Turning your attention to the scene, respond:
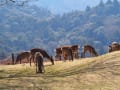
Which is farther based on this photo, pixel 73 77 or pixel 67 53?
pixel 67 53

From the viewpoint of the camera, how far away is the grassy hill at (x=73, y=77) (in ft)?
58.1

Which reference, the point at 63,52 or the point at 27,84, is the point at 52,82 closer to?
the point at 27,84

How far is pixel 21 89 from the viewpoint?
1720 centimetres

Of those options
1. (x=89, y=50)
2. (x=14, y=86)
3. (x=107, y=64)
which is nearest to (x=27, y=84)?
(x=14, y=86)

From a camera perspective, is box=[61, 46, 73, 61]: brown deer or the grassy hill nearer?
the grassy hill

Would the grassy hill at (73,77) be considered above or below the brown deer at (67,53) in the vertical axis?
below

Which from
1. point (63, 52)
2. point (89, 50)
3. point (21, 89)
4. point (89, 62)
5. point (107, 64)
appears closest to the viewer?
point (21, 89)

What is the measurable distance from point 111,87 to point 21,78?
Result: 4147 millimetres

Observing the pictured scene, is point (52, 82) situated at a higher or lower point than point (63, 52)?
lower

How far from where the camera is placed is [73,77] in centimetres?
1938

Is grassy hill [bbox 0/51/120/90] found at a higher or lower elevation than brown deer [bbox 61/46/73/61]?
A: lower

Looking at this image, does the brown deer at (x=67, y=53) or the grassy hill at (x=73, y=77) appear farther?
the brown deer at (x=67, y=53)

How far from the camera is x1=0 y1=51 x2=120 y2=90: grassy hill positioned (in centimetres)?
1772

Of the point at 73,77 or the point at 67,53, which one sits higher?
the point at 67,53
